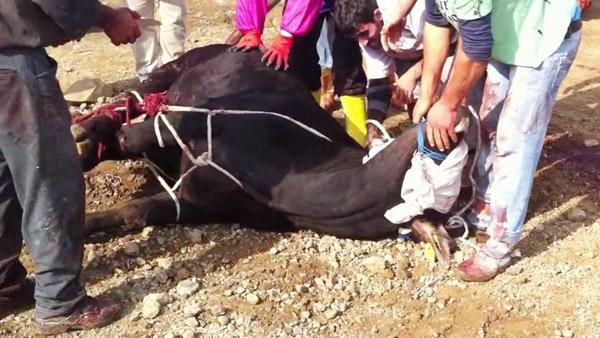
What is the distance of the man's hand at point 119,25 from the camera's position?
3445mm

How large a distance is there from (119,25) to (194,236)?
1.24 metres

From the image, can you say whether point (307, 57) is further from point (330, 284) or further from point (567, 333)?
point (567, 333)

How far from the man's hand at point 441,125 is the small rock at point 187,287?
47.3 inches

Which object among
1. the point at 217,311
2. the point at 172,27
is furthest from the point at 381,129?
the point at 172,27

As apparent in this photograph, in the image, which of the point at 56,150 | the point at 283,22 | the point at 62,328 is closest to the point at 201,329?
the point at 62,328

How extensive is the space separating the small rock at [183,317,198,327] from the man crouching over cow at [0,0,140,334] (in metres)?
0.30

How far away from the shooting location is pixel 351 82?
5152 mm

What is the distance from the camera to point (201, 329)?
3680mm

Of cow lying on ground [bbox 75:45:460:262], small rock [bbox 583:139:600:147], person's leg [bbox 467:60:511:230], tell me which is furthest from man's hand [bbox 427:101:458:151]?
small rock [bbox 583:139:600:147]

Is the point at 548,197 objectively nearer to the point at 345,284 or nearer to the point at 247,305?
the point at 345,284

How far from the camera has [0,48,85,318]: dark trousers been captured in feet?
10.7

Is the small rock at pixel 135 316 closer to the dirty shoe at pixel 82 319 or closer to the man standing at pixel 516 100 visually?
the dirty shoe at pixel 82 319

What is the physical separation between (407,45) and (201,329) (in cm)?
189

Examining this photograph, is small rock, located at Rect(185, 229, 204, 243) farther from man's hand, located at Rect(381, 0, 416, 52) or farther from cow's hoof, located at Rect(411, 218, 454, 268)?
man's hand, located at Rect(381, 0, 416, 52)
